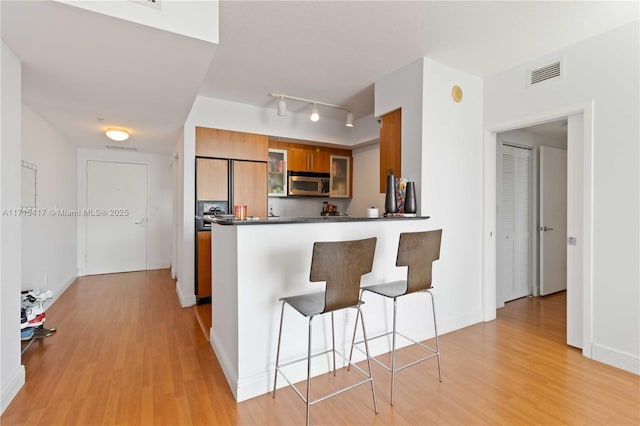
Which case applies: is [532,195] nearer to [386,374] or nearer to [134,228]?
[386,374]

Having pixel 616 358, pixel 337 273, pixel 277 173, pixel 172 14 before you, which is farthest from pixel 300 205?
pixel 616 358

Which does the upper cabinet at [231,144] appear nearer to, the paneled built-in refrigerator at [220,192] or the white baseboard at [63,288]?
the paneled built-in refrigerator at [220,192]

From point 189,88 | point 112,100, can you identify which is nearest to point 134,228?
point 112,100

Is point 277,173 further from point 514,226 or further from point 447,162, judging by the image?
point 514,226

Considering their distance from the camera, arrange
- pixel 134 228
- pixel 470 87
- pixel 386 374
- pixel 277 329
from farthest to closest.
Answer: pixel 134 228, pixel 470 87, pixel 386 374, pixel 277 329

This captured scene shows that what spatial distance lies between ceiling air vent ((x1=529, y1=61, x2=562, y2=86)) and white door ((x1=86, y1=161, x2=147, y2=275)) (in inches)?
241

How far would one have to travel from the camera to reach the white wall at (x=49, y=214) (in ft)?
10.6

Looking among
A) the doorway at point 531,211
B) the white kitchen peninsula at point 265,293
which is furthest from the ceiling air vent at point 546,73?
the white kitchen peninsula at point 265,293

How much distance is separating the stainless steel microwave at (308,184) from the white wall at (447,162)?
5.96 feet

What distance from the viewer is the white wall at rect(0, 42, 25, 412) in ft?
6.15

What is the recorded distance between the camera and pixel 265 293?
2070 mm

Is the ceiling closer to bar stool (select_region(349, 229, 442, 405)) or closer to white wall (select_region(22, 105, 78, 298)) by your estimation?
white wall (select_region(22, 105, 78, 298))

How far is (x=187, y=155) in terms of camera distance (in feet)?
12.6

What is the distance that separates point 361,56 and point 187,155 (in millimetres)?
2389
